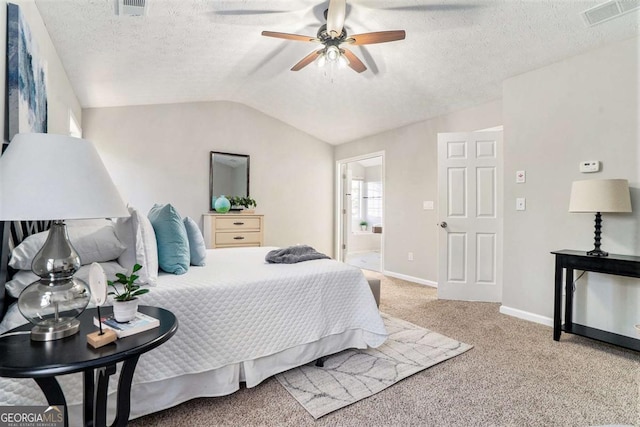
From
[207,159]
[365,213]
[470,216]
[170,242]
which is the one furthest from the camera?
[365,213]

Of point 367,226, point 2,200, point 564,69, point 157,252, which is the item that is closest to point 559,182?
point 564,69

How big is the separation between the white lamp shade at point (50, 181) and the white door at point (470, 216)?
11.5 ft

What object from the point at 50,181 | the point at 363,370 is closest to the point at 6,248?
the point at 50,181

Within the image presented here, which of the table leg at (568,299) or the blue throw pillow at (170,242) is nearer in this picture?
the blue throw pillow at (170,242)

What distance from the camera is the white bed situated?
1501 millimetres

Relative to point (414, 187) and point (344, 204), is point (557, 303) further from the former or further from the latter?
point (344, 204)

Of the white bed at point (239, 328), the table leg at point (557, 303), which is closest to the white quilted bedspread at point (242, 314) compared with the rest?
the white bed at point (239, 328)

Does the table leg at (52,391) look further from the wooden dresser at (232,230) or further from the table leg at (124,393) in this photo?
the wooden dresser at (232,230)

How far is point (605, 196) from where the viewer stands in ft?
7.52

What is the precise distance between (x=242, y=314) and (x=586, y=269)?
8.29ft

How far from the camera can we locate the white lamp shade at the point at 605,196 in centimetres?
226

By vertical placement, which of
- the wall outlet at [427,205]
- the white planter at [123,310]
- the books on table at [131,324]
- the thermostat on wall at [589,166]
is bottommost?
the books on table at [131,324]

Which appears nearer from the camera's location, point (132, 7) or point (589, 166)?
point (132, 7)

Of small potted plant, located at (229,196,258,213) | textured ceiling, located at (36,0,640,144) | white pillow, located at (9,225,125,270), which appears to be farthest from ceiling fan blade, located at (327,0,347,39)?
small potted plant, located at (229,196,258,213)
